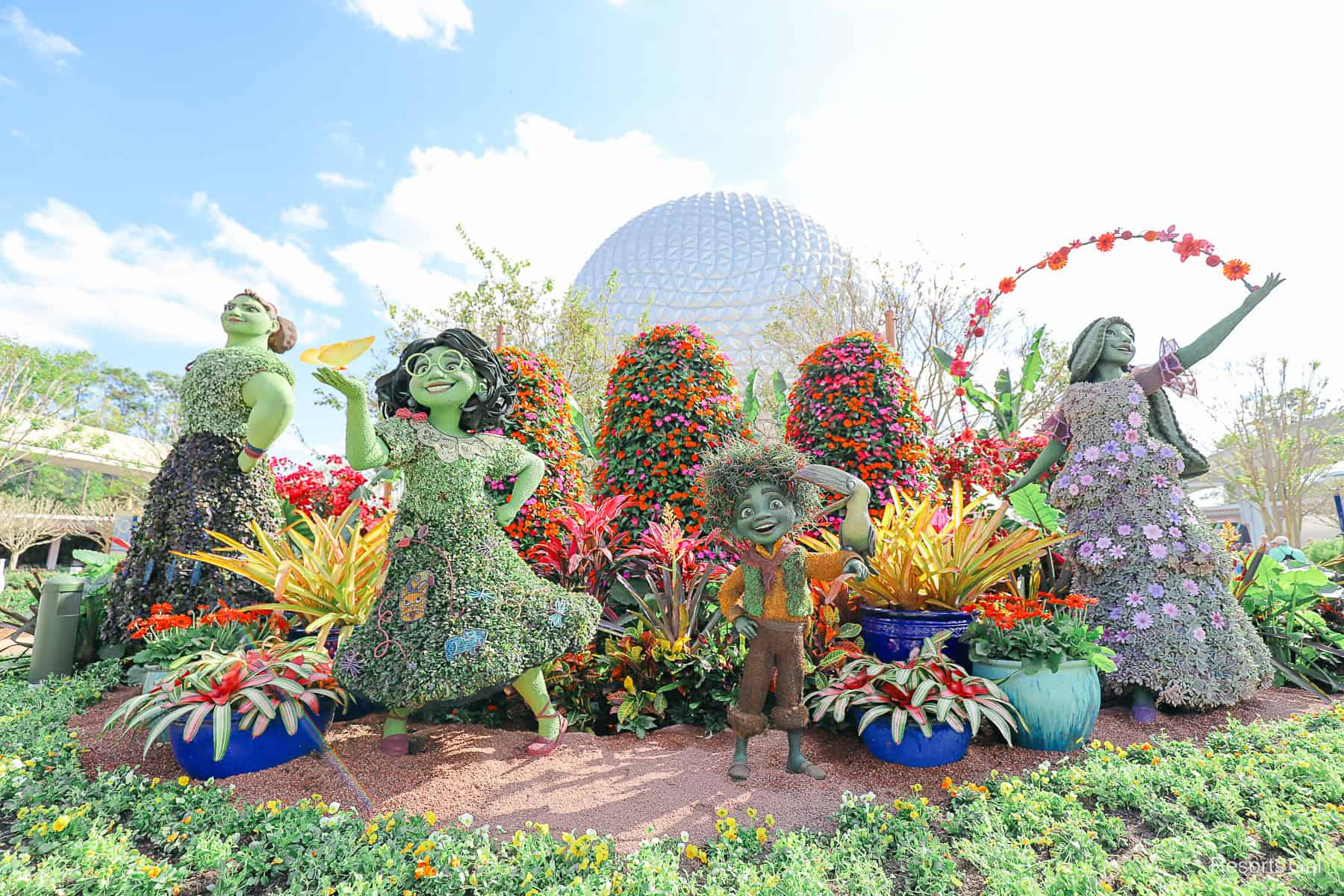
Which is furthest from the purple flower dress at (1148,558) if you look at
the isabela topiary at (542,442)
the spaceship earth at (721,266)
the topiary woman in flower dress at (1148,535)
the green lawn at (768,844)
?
the spaceship earth at (721,266)

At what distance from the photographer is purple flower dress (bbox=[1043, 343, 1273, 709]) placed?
389cm

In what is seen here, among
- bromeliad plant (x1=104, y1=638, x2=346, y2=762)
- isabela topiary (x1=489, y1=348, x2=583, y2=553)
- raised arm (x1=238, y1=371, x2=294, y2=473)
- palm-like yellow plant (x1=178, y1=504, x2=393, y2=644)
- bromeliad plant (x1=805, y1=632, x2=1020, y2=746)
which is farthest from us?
isabela topiary (x1=489, y1=348, x2=583, y2=553)

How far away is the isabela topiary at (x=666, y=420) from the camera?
17.2 feet

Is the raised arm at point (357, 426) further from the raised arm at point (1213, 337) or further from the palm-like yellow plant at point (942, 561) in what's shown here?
the raised arm at point (1213, 337)

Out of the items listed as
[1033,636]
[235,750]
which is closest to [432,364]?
[235,750]

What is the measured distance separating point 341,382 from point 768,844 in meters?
2.48

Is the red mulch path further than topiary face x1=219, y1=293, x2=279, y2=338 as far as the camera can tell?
No

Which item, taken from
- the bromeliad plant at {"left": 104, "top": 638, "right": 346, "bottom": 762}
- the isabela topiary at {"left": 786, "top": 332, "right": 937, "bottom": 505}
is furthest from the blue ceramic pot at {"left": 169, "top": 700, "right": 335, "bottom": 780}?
the isabela topiary at {"left": 786, "top": 332, "right": 937, "bottom": 505}

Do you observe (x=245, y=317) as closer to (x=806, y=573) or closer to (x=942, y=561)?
(x=806, y=573)

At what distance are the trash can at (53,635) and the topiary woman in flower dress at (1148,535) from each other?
6.68 metres

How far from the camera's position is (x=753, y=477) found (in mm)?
3215

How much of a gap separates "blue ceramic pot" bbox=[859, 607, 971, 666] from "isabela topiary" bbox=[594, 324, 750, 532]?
160 cm

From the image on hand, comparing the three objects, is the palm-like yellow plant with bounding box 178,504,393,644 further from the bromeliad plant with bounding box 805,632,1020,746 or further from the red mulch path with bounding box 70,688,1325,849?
the bromeliad plant with bounding box 805,632,1020,746

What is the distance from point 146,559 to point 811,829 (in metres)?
4.27
